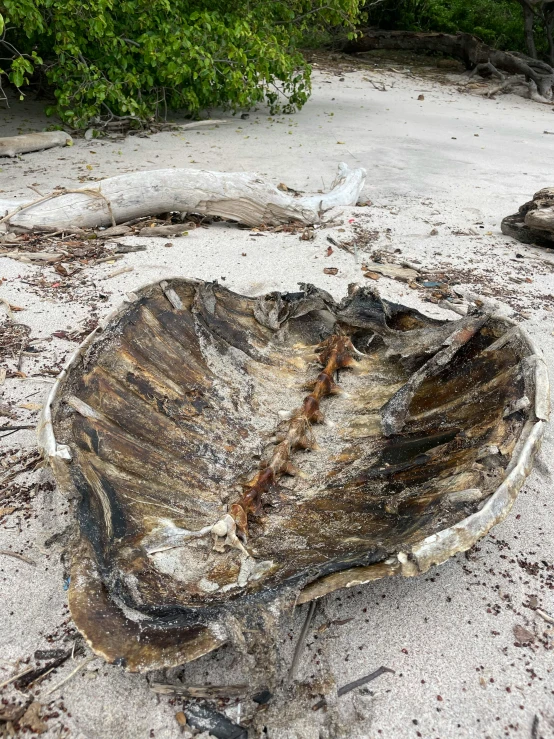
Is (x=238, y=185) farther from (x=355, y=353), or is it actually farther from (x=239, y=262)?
(x=355, y=353)

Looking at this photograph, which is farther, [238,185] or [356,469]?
[238,185]

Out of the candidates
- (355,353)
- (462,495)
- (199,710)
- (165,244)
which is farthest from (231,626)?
(165,244)

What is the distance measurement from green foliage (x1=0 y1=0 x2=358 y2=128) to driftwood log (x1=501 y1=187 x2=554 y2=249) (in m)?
4.29

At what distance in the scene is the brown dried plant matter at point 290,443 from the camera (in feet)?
7.31

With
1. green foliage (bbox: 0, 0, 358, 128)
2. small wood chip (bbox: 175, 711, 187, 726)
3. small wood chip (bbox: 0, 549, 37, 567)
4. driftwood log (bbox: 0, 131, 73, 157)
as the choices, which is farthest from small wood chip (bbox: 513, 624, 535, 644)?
driftwood log (bbox: 0, 131, 73, 157)

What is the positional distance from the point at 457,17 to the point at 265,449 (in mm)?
20389

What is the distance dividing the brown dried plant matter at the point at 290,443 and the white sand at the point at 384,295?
382 mm

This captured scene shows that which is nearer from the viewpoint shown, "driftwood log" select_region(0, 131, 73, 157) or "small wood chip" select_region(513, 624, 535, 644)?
"small wood chip" select_region(513, 624, 535, 644)

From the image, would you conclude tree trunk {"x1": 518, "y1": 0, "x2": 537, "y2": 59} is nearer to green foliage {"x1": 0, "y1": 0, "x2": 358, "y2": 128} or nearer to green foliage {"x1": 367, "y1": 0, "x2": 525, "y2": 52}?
green foliage {"x1": 367, "y1": 0, "x2": 525, "y2": 52}

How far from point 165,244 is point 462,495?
4.22 m

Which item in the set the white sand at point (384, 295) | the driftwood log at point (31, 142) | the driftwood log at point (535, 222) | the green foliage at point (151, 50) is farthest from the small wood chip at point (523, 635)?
the driftwood log at point (31, 142)

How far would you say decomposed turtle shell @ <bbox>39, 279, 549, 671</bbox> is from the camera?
6.32ft

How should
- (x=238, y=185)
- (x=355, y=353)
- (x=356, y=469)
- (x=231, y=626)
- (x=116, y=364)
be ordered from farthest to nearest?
(x=238, y=185) → (x=355, y=353) → (x=116, y=364) → (x=356, y=469) → (x=231, y=626)

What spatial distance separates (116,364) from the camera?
2.91 m
